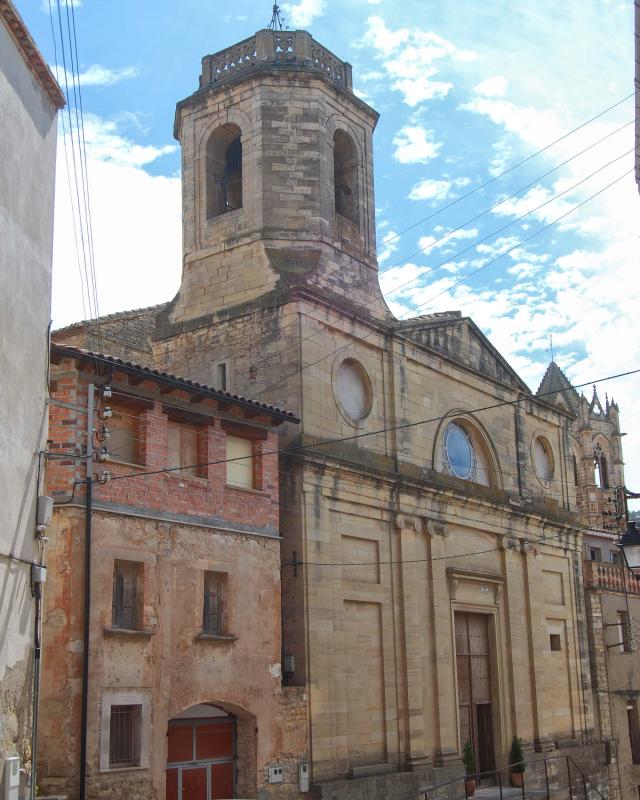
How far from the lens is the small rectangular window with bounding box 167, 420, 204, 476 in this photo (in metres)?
20.8

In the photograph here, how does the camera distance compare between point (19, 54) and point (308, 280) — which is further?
point (308, 280)

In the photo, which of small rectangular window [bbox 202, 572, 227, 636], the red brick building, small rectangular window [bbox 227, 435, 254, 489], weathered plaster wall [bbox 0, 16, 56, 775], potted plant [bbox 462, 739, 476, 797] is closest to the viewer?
weathered plaster wall [bbox 0, 16, 56, 775]

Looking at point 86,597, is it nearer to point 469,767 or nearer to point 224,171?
point 469,767

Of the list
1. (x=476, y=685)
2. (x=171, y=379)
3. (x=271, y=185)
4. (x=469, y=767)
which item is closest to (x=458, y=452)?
(x=476, y=685)

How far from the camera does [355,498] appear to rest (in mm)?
25297

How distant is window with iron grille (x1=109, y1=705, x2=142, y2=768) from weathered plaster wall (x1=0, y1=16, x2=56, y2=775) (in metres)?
3.63

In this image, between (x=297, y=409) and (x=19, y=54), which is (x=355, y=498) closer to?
(x=297, y=409)

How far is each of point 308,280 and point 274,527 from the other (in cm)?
689

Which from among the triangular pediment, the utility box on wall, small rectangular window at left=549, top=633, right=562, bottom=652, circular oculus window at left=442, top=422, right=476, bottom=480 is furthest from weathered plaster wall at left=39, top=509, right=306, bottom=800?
small rectangular window at left=549, top=633, right=562, bottom=652

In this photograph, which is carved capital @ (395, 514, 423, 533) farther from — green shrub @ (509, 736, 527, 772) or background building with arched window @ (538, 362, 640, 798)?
background building with arched window @ (538, 362, 640, 798)

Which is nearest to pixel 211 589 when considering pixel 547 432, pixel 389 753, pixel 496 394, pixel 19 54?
pixel 389 753

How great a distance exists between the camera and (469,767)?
2725 centimetres

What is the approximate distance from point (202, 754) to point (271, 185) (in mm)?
13999

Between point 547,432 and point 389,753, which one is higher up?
point 547,432
